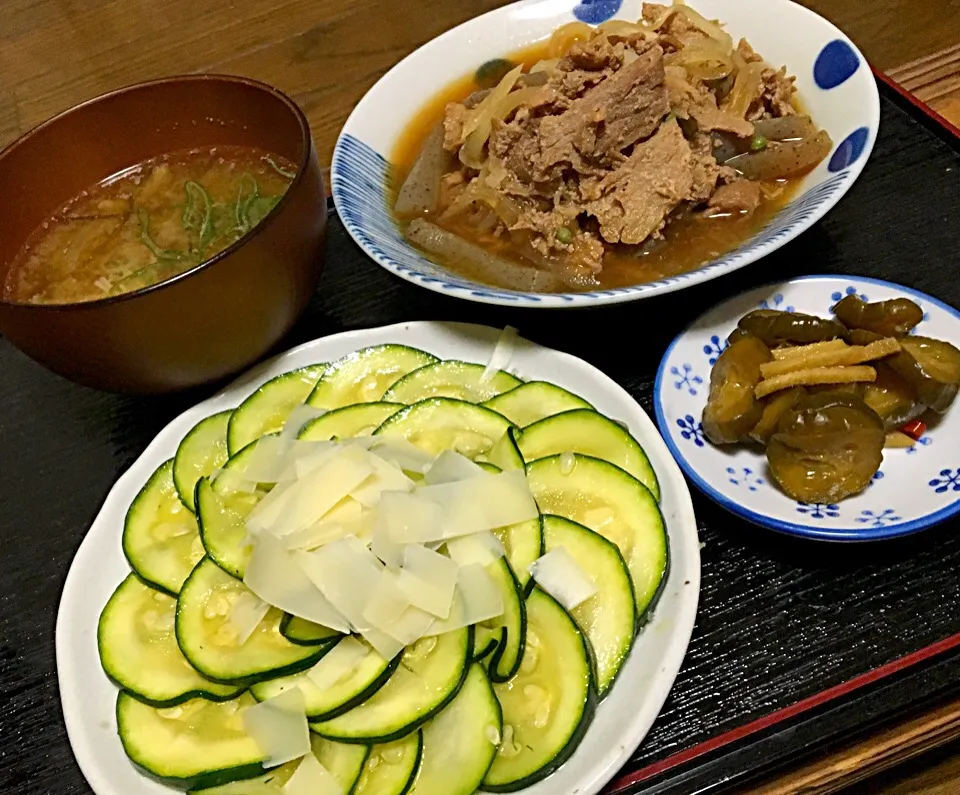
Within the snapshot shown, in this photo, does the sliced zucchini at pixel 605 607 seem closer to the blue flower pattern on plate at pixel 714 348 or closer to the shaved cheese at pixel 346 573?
the shaved cheese at pixel 346 573

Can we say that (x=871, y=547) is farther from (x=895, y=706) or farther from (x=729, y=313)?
(x=729, y=313)

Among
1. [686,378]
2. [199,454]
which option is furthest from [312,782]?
[686,378]

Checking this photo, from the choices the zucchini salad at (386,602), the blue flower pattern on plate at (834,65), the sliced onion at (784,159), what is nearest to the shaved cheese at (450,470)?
the zucchini salad at (386,602)

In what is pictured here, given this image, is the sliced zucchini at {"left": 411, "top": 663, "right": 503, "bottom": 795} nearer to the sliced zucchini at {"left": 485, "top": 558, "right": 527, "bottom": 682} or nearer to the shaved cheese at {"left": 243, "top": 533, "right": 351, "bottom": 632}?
the sliced zucchini at {"left": 485, "top": 558, "right": 527, "bottom": 682}

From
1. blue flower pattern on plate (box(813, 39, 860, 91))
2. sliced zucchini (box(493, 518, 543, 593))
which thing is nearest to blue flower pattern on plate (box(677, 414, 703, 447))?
sliced zucchini (box(493, 518, 543, 593))

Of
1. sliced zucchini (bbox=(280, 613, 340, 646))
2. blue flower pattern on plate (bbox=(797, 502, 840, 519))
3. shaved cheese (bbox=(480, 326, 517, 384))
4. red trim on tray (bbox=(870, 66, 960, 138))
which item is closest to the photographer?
sliced zucchini (bbox=(280, 613, 340, 646))

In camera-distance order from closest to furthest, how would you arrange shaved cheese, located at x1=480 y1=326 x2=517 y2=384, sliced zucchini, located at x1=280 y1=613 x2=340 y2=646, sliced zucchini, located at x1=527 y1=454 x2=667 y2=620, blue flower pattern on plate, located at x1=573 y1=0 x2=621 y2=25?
sliced zucchini, located at x1=280 y1=613 x2=340 y2=646 → sliced zucchini, located at x1=527 y1=454 x2=667 y2=620 → shaved cheese, located at x1=480 y1=326 x2=517 y2=384 → blue flower pattern on plate, located at x1=573 y1=0 x2=621 y2=25
